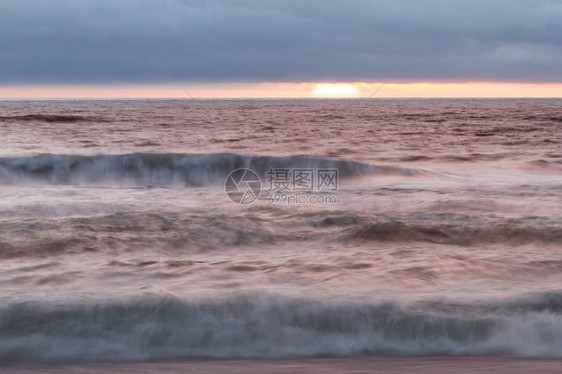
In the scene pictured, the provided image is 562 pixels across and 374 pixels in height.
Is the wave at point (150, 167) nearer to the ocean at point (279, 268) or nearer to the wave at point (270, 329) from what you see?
the ocean at point (279, 268)

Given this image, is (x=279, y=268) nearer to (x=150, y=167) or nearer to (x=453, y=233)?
(x=453, y=233)

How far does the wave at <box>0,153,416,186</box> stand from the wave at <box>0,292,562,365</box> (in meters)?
7.98

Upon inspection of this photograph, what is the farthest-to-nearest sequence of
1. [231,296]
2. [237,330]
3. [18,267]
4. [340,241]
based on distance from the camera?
→ [340,241] → [18,267] → [231,296] → [237,330]

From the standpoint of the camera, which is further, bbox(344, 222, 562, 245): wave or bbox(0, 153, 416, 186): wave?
bbox(0, 153, 416, 186): wave

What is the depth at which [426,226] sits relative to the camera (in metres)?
6.81

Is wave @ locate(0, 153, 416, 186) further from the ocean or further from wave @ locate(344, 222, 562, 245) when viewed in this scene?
wave @ locate(344, 222, 562, 245)

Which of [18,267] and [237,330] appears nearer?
[237,330]

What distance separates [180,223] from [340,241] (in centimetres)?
208

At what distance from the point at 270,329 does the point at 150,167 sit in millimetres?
10667

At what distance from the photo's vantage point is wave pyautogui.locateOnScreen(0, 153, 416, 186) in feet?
40.1

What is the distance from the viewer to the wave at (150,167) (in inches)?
481

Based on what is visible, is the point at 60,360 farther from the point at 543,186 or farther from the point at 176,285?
the point at 543,186

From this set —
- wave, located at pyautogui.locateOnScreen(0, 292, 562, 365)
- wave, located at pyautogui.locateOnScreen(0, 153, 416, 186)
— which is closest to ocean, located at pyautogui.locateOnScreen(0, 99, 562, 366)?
wave, located at pyautogui.locateOnScreen(0, 292, 562, 365)

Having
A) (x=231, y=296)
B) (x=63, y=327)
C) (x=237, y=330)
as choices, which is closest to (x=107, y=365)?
(x=63, y=327)
